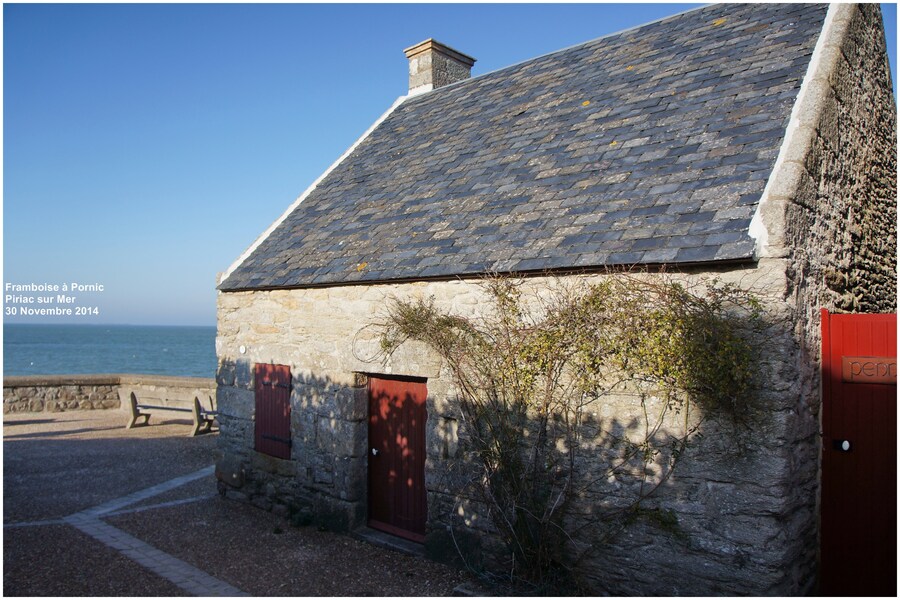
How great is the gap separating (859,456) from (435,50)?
10.1 metres

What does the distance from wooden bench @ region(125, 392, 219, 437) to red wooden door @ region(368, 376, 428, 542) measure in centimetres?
686

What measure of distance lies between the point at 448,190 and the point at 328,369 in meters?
2.63

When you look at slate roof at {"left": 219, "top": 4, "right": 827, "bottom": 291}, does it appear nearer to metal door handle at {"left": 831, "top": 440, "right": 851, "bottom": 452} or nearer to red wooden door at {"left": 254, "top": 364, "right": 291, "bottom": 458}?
red wooden door at {"left": 254, "top": 364, "right": 291, "bottom": 458}

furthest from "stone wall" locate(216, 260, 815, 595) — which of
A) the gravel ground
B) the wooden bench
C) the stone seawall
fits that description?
the stone seawall

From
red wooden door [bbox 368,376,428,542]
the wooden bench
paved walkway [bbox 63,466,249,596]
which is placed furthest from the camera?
the wooden bench

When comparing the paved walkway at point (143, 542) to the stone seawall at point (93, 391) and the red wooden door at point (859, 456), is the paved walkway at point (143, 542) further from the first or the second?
the stone seawall at point (93, 391)

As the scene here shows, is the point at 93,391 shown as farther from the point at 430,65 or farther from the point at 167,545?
the point at 430,65

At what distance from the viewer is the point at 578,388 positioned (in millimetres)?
5688

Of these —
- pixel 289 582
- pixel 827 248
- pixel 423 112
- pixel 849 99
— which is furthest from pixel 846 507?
pixel 423 112

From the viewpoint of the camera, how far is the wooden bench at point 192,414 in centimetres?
1361

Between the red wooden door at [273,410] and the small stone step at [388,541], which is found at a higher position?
the red wooden door at [273,410]

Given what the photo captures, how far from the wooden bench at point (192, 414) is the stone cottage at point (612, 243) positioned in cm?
472

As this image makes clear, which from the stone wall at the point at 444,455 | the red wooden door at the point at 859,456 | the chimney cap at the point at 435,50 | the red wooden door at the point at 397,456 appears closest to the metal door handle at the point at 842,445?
the red wooden door at the point at 859,456

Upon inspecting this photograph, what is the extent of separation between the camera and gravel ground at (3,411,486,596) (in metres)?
6.03
